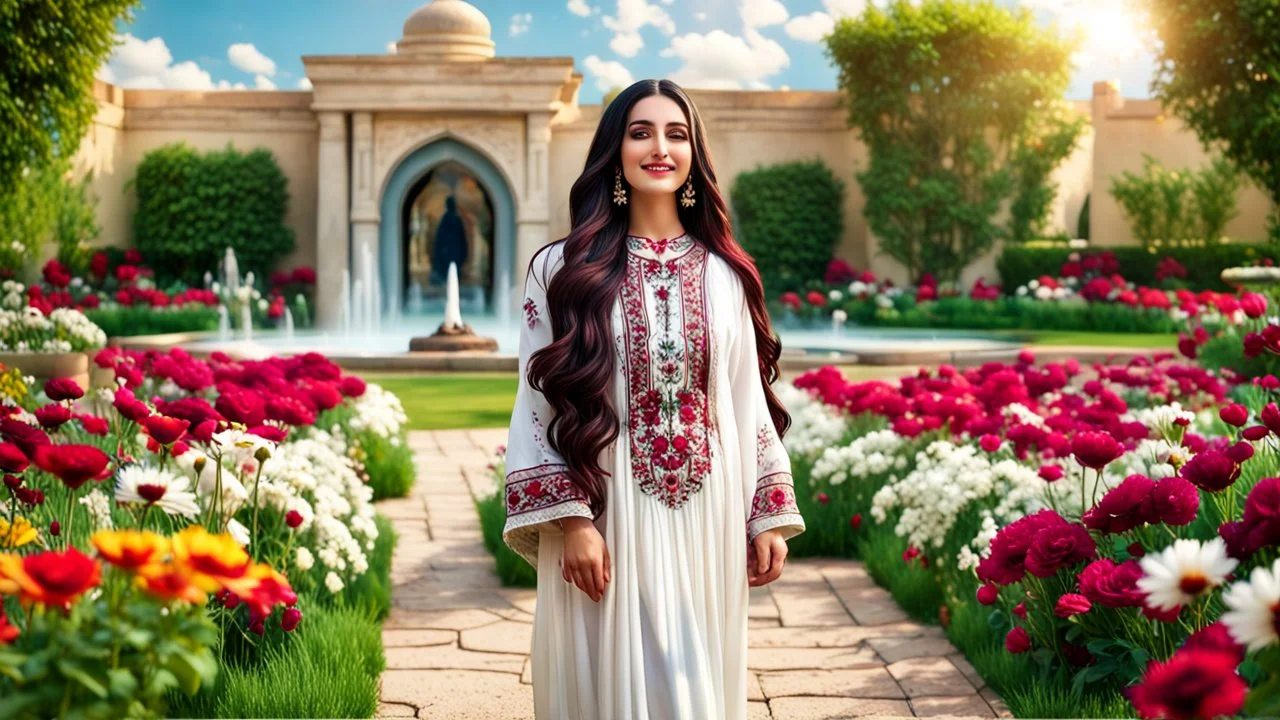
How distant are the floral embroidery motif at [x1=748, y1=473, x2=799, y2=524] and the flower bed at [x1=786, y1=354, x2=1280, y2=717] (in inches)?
23.1

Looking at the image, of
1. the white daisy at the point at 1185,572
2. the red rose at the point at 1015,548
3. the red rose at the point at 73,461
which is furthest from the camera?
the red rose at the point at 1015,548

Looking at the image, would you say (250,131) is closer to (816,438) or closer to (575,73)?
(575,73)

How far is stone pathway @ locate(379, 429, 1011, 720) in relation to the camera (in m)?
3.53

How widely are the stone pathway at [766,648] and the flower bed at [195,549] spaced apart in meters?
0.20

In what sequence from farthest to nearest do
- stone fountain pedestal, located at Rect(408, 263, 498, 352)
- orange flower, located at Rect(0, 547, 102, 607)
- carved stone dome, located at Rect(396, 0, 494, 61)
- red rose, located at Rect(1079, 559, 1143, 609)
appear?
carved stone dome, located at Rect(396, 0, 494, 61) → stone fountain pedestal, located at Rect(408, 263, 498, 352) → red rose, located at Rect(1079, 559, 1143, 609) → orange flower, located at Rect(0, 547, 102, 607)

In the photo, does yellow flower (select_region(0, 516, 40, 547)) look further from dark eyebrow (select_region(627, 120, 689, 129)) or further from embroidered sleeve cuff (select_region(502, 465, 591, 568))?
dark eyebrow (select_region(627, 120, 689, 129))

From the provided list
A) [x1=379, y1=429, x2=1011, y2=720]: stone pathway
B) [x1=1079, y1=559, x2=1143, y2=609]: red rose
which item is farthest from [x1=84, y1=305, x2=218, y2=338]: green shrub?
[x1=1079, y1=559, x2=1143, y2=609]: red rose

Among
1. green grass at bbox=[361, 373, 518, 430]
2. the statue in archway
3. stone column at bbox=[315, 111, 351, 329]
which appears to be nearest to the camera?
green grass at bbox=[361, 373, 518, 430]

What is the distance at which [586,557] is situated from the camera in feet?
8.00

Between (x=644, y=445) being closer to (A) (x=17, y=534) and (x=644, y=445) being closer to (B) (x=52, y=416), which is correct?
(A) (x=17, y=534)

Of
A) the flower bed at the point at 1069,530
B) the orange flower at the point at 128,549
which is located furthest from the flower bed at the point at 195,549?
the flower bed at the point at 1069,530

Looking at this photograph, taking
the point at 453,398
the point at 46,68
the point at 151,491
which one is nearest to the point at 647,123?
the point at 151,491

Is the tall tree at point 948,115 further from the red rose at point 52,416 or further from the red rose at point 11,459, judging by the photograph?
the red rose at point 11,459

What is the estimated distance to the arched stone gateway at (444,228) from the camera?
18.2 meters
